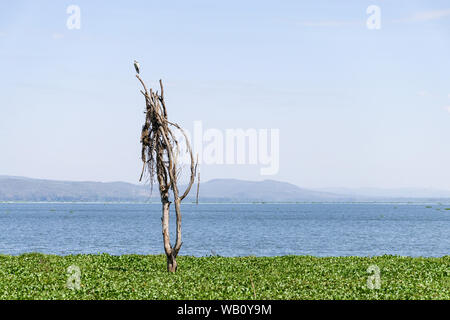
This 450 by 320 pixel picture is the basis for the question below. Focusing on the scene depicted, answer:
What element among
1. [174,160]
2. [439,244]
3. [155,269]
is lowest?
[439,244]

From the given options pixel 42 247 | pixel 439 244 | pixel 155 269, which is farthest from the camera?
pixel 439 244

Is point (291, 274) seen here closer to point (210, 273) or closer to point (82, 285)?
point (210, 273)

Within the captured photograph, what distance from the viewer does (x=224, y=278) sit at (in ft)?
80.4

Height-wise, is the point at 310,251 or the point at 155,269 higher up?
the point at 155,269

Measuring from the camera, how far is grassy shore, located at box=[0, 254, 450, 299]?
20.2 meters

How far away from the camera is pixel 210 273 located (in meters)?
26.3

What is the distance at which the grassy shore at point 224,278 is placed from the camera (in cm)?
2019

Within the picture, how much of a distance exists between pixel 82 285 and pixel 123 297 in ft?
11.1
